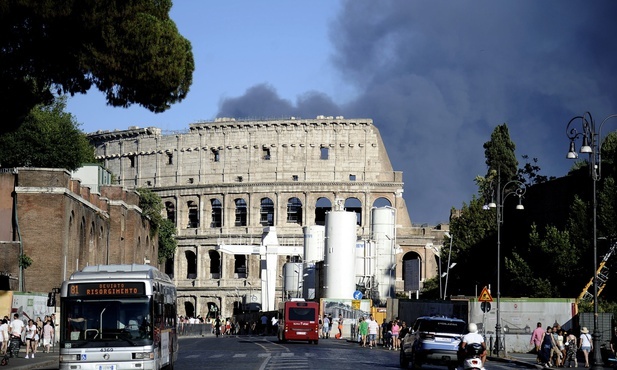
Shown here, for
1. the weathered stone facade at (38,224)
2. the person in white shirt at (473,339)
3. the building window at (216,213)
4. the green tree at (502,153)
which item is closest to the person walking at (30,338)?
the weathered stone facade at (38,224)

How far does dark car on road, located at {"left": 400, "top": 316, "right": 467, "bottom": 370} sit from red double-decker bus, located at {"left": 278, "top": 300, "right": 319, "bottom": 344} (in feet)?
84.6

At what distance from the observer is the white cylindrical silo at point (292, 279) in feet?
360

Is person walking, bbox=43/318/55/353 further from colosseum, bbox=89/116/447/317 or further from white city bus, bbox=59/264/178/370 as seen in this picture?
colosseum, bbox=89/116/447/317

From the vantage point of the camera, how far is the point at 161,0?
3150 centimetres

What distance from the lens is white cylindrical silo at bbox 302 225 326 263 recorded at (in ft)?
346

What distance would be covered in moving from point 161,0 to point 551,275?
131 feet

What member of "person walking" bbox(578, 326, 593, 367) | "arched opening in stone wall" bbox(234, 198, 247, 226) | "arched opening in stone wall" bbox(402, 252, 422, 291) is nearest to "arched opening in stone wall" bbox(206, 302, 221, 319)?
"arched opening in stone wall" bbox(234, 198, 247, 226)

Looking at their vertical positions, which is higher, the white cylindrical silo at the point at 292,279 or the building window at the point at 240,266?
the building window at the point at 240,266

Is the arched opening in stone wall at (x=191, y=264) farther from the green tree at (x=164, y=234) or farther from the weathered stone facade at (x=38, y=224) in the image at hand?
the weathered stone facade at (x=38, y=224)

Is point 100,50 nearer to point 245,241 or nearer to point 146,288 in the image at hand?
point 146,288

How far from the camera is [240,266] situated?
131000 mm

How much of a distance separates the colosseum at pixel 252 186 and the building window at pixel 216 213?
110mm

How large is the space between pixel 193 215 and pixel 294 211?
39.2 feet

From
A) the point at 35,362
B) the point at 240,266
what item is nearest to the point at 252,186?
the point at 240,266
